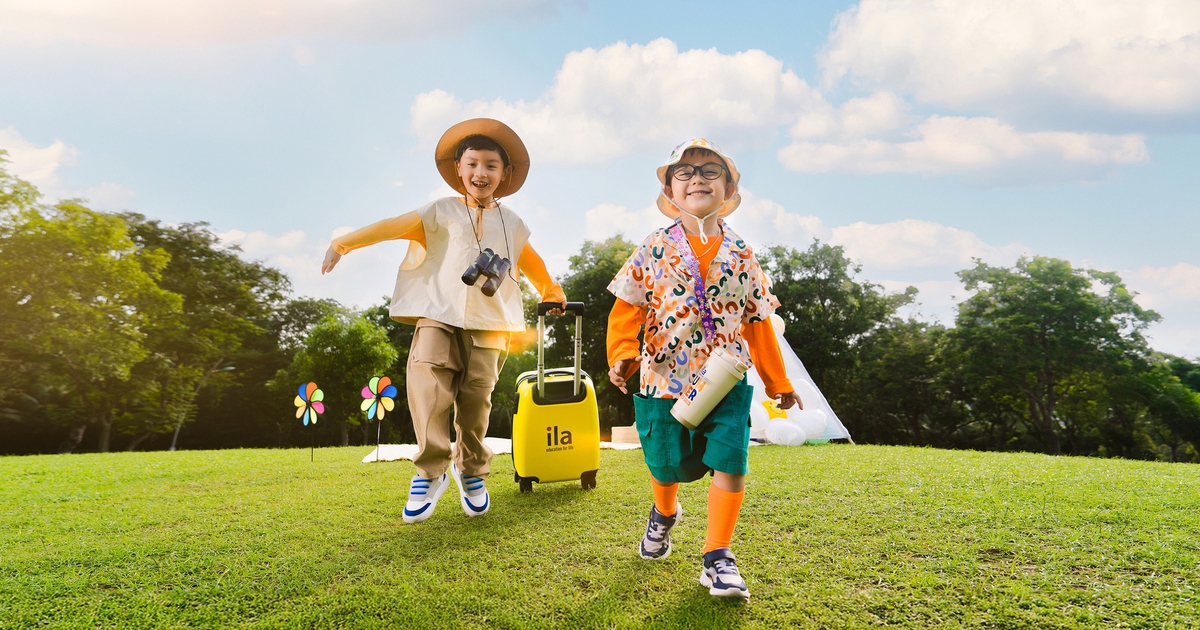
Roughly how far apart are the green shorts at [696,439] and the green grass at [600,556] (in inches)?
16.5

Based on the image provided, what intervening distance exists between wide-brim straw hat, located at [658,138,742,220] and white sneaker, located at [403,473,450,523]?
1.93 metres

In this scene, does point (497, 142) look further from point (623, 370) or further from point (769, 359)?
point (769, 359)

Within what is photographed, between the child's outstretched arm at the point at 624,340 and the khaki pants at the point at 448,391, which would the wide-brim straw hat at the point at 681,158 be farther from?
the khaki pants at the point at 448,391

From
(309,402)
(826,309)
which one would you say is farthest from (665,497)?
(826,309)

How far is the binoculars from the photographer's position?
11.5 feet

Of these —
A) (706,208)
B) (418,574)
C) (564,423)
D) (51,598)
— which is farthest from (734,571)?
(51,598)

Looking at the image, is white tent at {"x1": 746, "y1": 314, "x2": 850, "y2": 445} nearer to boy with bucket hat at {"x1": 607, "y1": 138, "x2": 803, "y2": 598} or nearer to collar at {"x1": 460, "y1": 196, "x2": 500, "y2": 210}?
collar at {"x1": 460, "y1": 196, "x2": 500, "y2": 210}

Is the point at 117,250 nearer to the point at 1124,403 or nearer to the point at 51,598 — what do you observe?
the point at 51,598

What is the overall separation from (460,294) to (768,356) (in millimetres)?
1706

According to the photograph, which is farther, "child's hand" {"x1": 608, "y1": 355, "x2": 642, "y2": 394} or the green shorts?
"child's hand" {"x1": 608, "y1": 355, "x2": 642, "y2": 394}

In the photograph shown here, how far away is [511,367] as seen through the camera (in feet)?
71.2

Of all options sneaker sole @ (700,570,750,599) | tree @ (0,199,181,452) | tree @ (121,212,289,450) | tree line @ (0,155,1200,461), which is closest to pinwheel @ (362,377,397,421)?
sneaker sole @ (700,570,750,599)

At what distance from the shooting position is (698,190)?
2736mm

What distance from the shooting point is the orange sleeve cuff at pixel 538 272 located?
3988 mm
